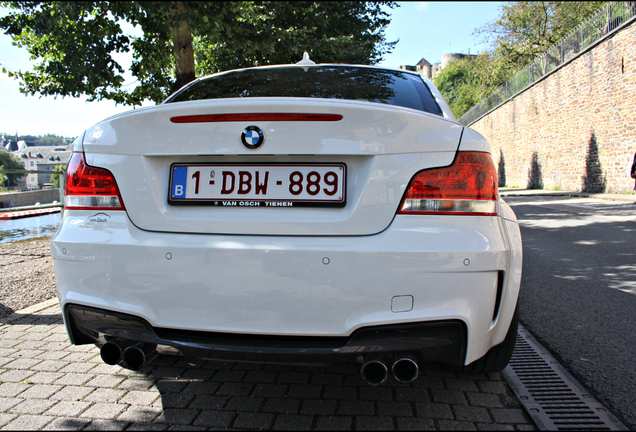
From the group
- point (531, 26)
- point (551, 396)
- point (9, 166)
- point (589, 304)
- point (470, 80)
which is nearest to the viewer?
point (551, 396)

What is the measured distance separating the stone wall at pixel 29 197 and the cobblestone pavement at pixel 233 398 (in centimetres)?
936

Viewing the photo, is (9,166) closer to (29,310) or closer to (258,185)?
(29,310)

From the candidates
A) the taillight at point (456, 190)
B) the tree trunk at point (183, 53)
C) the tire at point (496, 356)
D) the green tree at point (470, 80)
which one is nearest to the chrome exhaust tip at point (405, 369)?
the tire at point (496, 356)

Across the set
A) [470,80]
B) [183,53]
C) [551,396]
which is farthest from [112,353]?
[470,80]

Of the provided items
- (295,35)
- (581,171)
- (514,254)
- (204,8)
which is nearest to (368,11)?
(295,35)

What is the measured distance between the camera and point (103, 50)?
11.1m

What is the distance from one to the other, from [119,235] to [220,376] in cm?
112

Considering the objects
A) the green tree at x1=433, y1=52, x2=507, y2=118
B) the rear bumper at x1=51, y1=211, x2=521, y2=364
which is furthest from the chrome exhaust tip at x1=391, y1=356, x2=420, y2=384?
the green tree at x1=433, y1=52, x2=507, y2=118

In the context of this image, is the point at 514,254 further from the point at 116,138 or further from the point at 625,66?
the point at 625,66

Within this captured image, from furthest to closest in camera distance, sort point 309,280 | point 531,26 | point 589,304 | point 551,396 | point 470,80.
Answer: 1. point 470,80
2. point 531,26
3. point 589,304
4. point 551,396
5. point 309,280

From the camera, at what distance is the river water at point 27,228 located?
29.4ft

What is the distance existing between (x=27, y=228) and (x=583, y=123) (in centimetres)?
2104

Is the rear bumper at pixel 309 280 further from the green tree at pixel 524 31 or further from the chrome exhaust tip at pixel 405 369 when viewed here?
the green tree at pixel 524 31

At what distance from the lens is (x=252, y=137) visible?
77.9 inches
